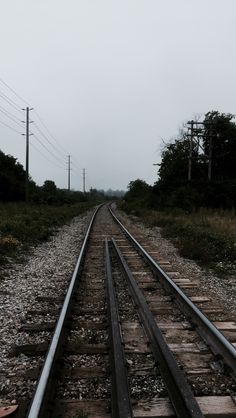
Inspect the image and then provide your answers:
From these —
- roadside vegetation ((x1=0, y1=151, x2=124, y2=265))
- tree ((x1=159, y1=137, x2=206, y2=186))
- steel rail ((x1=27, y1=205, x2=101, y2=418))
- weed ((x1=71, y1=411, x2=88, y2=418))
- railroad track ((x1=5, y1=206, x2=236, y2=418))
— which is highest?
tree ((x1=159, y1=137, x2=206, y2=186))

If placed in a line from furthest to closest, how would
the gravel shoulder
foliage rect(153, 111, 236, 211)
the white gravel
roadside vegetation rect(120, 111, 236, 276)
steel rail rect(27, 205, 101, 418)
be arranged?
foliage rect(153, 111, 236, 211)
roadside vegetation rect(120, 111, 236, 276)
the gravel shoulder
the white gravel
steel rail rect(27, 205, 101, 418)

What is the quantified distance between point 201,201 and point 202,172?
27.9 feet

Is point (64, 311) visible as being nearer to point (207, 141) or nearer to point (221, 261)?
point (221, 261)

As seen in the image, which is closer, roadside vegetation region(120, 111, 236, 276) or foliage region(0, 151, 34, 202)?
roadside vegetation region(120, 111, 236, 276)

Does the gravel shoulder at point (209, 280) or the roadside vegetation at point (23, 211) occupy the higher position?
the roadside vegetation at point (23, 211)

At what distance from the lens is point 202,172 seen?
133 feet

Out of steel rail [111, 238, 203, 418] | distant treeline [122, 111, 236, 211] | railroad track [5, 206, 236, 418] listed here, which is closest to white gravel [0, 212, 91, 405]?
railroad track [5, 206, 236, 418]

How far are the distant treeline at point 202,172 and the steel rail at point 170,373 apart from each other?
2608 centimetres

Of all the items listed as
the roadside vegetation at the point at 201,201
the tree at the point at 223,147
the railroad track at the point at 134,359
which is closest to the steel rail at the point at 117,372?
the railroad track at the point at 134,359

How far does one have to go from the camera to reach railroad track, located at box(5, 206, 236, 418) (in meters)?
3.40

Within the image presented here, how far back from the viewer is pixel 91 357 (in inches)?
176

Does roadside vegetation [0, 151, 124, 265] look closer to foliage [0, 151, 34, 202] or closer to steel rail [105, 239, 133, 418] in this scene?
foliage [0, 151, 34, 202]

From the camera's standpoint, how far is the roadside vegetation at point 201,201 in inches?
475

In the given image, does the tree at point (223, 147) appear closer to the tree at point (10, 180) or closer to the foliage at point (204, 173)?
the foliage at point (204, 173)
